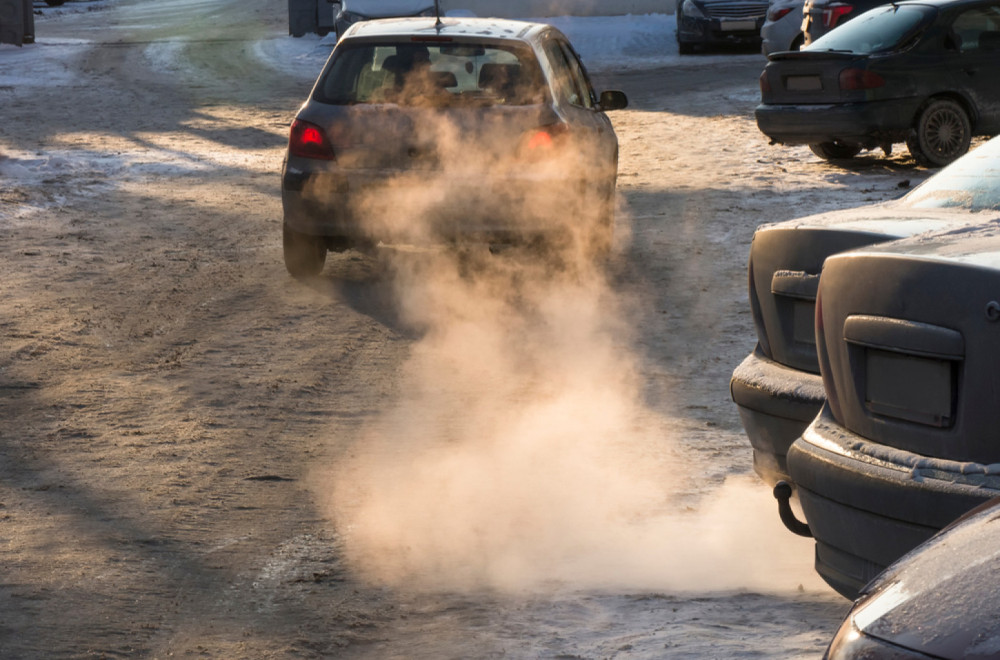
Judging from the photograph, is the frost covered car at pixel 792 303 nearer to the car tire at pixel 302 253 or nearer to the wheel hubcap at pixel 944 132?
the car tire at pixel 302 253

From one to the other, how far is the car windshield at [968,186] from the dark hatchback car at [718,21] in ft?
73.3

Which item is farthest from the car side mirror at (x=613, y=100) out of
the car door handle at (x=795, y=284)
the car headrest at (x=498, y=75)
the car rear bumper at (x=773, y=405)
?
the car door handle at (x=795, y=284)

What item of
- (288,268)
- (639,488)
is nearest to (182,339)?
(288,268)

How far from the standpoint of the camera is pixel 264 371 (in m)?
7.44

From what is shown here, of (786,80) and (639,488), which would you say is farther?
(786,80)

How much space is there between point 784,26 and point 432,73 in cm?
1468

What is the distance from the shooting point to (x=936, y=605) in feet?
8.52

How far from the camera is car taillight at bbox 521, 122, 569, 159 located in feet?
29.8

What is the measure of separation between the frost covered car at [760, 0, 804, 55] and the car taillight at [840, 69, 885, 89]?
8847 mm

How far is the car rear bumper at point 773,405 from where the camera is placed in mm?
4664

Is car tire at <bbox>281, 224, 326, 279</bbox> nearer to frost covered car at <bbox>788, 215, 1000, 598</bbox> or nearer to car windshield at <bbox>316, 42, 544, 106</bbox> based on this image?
car windshield at <bbox>316, 42, 544, 106</bbox>

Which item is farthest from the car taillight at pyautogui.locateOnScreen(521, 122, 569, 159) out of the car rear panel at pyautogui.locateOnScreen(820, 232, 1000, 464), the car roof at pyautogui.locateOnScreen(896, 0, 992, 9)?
the car roof at pyautogui.locateOnScreen(896, 0, 992, 9)

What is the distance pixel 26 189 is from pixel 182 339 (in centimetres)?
630

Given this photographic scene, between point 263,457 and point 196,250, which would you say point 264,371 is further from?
point 196,250
